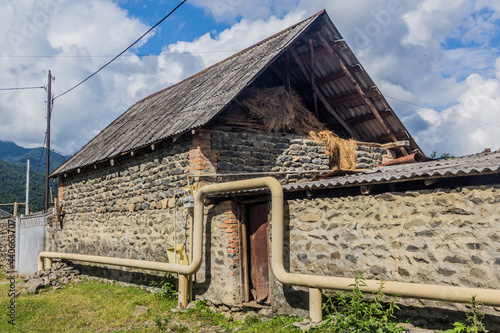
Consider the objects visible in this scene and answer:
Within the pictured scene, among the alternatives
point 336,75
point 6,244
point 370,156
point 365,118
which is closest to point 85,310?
point 370,156

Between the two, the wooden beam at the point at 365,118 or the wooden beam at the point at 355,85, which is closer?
the wooden beam at the point at 355,85

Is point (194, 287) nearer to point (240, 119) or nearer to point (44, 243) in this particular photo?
point (240, 119)

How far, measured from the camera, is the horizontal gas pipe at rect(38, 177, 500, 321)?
4.61 metres

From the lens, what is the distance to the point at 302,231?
269 inches

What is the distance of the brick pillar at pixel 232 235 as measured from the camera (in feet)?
25.7

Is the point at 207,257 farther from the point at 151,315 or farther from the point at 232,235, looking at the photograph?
the point at 151,315

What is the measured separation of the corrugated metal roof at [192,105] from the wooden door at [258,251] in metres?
2.09

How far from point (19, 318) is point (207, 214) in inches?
169

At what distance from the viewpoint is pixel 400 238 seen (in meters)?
5.57

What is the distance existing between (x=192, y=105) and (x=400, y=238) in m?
6.37

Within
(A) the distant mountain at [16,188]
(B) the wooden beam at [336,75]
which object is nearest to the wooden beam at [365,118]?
(B) the wooden beam at [336,75]

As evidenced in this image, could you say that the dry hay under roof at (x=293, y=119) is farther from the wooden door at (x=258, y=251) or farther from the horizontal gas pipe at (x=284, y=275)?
the horizontal gas pipe at (x=284, y=275)

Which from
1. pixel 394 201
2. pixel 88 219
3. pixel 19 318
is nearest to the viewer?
pixel 394 201

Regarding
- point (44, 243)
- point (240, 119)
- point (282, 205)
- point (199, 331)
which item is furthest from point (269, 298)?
point (44, 243)
